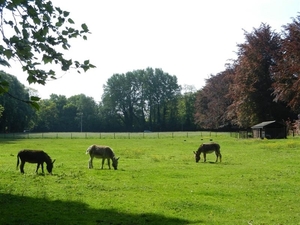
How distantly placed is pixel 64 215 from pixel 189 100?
133928 mm

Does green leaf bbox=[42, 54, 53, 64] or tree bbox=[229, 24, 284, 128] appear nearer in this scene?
green leaf bbox=[42, 54, 53, 64]

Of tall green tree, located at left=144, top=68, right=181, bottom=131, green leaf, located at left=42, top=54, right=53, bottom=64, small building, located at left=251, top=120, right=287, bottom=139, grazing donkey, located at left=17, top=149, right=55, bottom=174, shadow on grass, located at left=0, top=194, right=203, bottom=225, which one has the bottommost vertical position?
shadow on grass, located at left=0, top=194, right=203, bottom=225

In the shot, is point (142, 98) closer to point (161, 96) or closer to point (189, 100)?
point (161, 96)

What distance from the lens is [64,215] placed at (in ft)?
38.3

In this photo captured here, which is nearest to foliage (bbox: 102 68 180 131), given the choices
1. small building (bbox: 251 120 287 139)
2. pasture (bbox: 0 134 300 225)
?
small building (bbox: 251 120 287 139)

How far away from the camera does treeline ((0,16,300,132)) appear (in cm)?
5291

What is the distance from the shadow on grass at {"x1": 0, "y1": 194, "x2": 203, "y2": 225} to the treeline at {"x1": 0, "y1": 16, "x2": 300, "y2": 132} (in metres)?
3.41

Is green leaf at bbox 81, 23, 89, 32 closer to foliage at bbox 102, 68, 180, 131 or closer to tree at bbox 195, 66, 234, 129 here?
tree at bbox 195, 66, 234, 129

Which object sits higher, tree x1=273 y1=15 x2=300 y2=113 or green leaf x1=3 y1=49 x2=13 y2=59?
tree x1=273 y1=15 x2=300 y2=113

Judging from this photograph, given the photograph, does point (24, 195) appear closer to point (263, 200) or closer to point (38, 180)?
point (38, 180)

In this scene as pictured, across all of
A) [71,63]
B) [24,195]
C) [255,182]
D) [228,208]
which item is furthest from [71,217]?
[255,182]

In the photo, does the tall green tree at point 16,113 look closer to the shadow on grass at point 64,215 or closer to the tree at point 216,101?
the tree at point 216,101

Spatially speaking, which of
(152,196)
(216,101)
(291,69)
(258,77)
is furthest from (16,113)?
(152,196)

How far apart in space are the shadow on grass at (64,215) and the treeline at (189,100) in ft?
11.2
